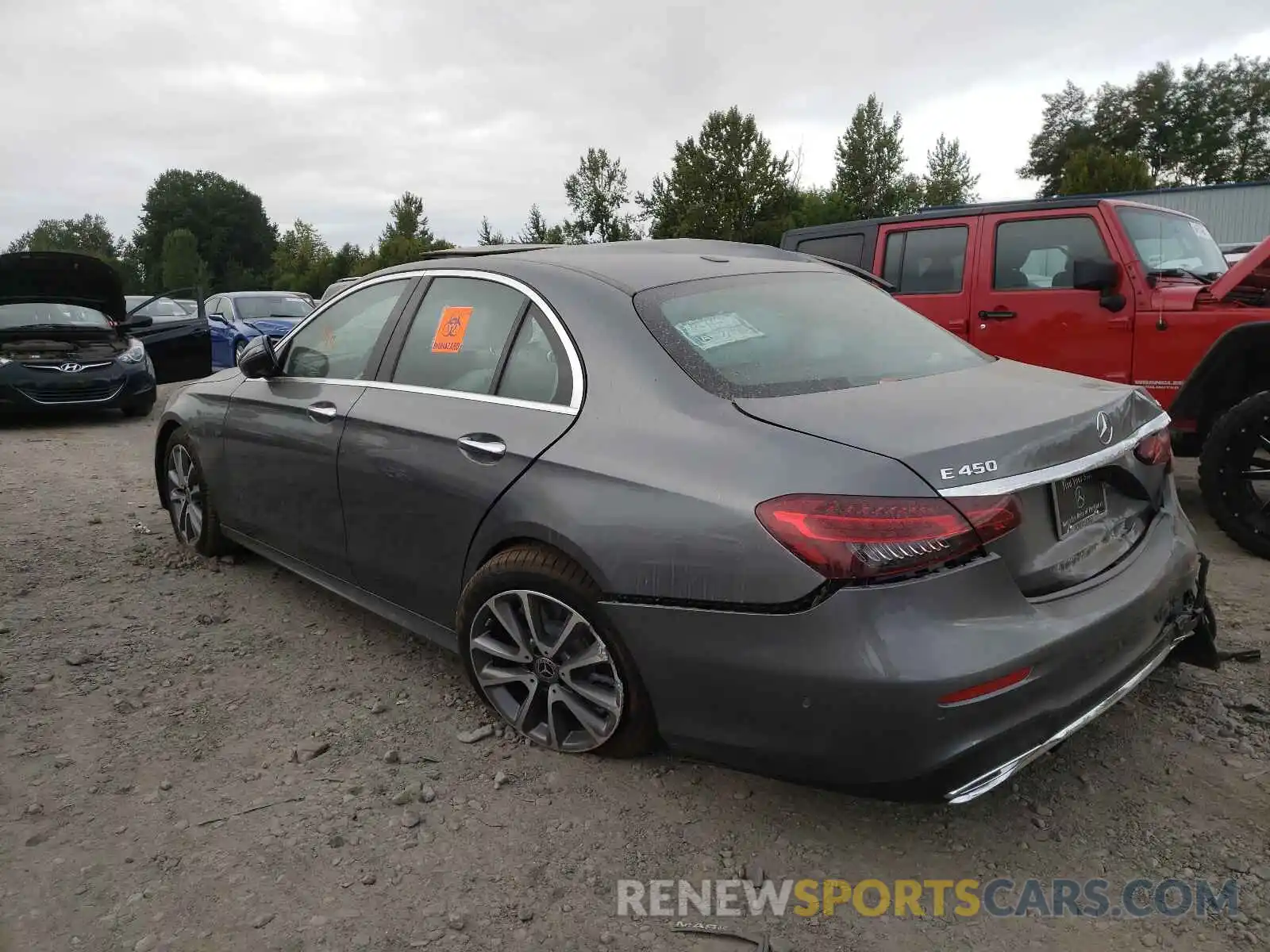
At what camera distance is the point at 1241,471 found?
14.8 ft

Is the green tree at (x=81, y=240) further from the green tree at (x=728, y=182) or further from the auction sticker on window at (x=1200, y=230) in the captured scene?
the auction sticker on window at (x=1200, y=230)

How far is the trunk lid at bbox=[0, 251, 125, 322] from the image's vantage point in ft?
31.6

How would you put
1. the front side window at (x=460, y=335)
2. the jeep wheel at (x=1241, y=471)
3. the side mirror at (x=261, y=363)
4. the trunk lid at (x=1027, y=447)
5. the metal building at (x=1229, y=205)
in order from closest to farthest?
the trunk lid at (x=1027, y=447)
the front side window at (x=460, y=335)
the side mirror at (x=261, y=363)
the jeep wheel at (x=1241, y=471)
the metal building at (x=1229, y=205)

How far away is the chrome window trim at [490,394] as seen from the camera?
8.95ft

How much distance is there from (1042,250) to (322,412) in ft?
15.1

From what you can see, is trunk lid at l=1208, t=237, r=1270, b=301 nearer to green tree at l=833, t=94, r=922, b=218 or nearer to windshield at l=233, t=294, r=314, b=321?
windshield at l=233, t=294, r=314, b=321

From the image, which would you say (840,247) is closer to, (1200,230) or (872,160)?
(1200,230)

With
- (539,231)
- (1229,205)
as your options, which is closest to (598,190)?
(539,231)

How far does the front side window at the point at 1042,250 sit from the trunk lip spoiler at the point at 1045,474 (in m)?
3.49

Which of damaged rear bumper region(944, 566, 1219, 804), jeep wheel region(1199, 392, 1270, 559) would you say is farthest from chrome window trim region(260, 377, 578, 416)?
jeep wheel region(1199, 392, 1270, 559)

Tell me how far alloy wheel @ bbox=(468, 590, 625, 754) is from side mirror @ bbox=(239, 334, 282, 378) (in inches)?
69.5

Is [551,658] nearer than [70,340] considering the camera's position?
Yes

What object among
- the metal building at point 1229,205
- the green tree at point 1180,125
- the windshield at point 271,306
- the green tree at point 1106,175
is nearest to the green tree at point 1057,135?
the green tree at point 1180,125

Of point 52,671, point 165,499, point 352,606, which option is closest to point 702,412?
point 352,606
